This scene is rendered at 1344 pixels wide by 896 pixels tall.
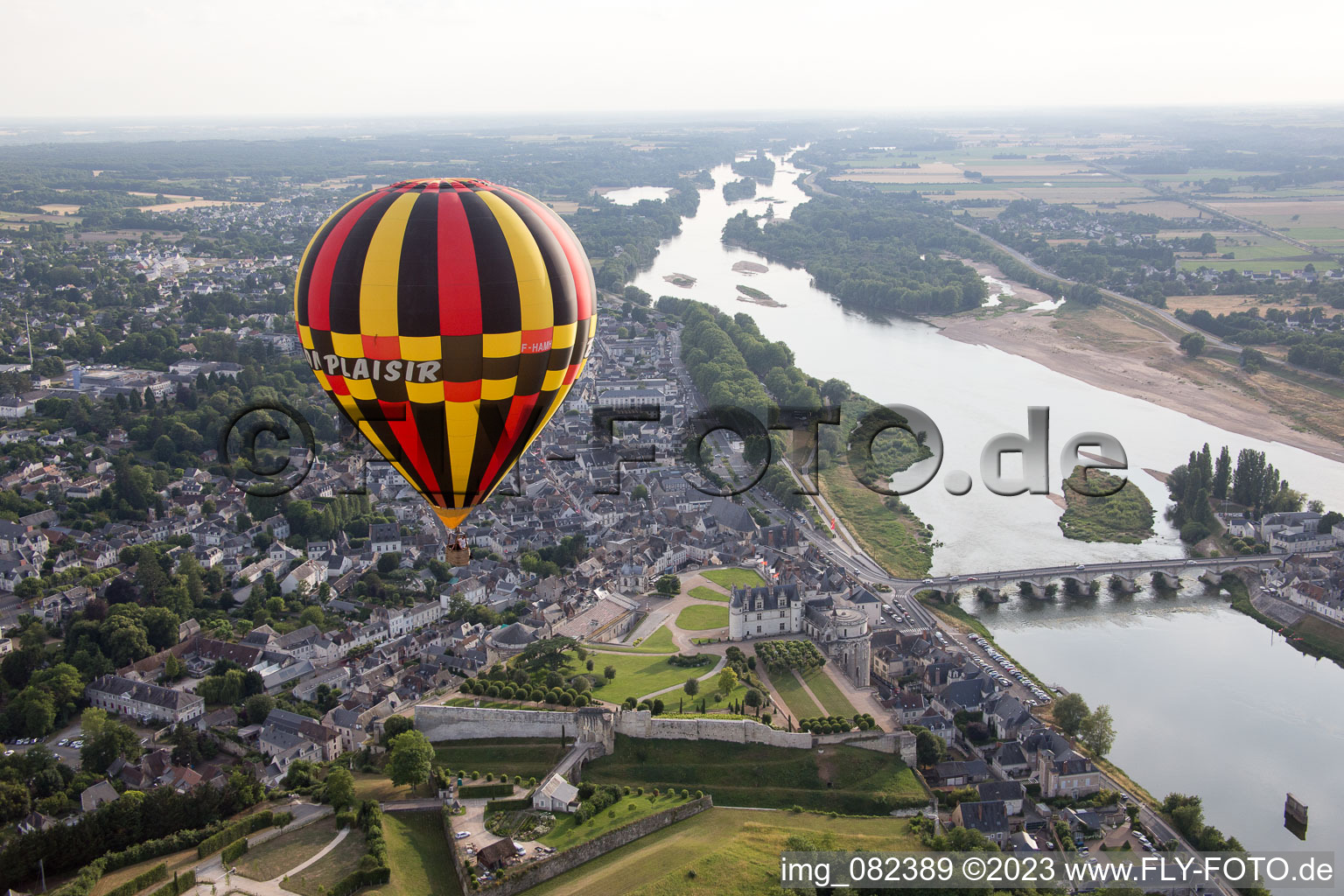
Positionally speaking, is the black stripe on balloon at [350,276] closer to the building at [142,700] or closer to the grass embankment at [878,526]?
the building at [142,700]

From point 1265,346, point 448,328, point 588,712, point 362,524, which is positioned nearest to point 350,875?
point 588,712

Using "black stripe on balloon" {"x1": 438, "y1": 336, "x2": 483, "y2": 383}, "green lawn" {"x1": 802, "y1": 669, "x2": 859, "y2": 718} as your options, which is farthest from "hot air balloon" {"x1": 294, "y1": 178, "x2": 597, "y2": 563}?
"green lawn" {"x1": 802, "y1": 669, "x2": 859, "y2": 718}

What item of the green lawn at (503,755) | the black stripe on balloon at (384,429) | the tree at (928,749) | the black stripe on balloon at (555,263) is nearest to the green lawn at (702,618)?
the green lawn at (503,755)

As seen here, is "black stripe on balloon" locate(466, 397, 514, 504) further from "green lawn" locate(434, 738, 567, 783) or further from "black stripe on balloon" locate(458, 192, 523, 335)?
"green lawn" locate(434, 738, 567, 783)

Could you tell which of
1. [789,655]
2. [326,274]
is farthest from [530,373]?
[789,655]

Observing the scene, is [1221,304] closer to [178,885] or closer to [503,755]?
[503,755]

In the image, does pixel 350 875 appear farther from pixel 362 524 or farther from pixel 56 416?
pixel 56 416
